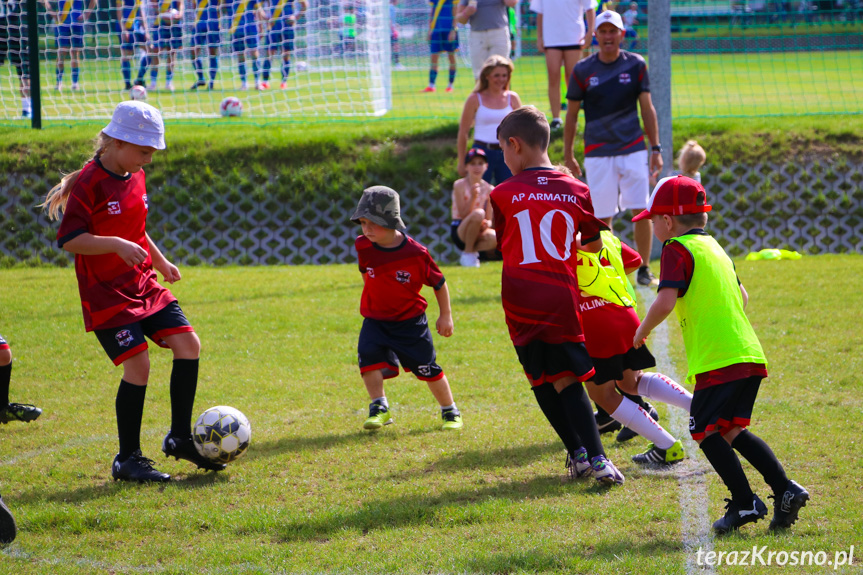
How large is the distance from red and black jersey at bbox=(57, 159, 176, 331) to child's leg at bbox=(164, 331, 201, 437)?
0.69 ft

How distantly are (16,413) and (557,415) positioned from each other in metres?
3.32

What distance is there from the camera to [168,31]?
14133 mm

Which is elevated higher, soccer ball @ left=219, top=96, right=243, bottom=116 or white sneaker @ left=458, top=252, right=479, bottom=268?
soccer ball @ left=219, top=96, right=243, bottom=116

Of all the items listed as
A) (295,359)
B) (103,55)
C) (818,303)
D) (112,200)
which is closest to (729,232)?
(818,303)

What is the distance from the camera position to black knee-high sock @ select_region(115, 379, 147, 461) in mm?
4398

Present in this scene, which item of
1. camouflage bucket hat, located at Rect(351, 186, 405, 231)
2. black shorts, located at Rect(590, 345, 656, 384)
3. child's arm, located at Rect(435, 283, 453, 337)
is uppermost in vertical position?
camouflage bucket hat, located at Rect(351, 186, 405, 231)

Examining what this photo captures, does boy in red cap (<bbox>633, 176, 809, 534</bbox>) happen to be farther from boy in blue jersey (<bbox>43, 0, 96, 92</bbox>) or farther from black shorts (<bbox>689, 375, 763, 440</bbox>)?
boy in blue jersey (<bbox>43, 0, 96, 92</bbox>)

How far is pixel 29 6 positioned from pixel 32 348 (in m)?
7.41

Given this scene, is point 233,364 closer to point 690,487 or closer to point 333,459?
point 333,459

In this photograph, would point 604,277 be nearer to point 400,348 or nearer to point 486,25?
point 400,348

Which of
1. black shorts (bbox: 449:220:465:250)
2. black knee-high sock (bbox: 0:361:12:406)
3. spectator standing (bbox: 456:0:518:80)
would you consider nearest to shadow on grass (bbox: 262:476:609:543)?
black knee-high sock (bbox: 0:361:12:406)

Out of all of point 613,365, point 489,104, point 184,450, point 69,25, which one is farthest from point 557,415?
point 69,25

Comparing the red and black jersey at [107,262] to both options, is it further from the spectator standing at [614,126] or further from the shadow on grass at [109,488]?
the spectator standing at [614,126]

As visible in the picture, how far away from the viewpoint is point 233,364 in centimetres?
665
